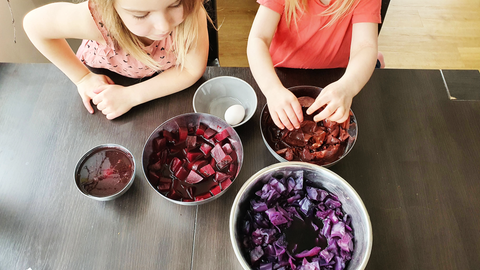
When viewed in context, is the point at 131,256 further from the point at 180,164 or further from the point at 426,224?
the point at 426,224

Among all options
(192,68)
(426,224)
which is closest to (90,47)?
(192,68)

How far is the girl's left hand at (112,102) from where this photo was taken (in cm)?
77

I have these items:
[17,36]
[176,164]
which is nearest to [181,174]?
[176,164]

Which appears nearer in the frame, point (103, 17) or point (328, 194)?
point (328, 194)

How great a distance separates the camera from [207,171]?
2.20 ft

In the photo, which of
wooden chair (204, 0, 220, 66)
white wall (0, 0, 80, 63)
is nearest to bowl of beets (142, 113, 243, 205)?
wooden chair (204, 0, 220, 66)

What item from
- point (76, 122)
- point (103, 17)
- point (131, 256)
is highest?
point (103, 17)

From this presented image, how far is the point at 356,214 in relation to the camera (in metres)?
0.57

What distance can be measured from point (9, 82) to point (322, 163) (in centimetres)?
91

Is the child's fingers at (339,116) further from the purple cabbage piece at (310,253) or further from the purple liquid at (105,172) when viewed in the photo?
the purple liquid at (105,172)

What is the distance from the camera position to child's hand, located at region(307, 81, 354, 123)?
680 mm

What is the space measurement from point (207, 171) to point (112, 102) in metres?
0.34

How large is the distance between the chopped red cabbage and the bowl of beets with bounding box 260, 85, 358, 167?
8 cm

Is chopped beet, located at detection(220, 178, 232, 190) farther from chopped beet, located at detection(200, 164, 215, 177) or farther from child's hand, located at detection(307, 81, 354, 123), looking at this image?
child's hand, located at detection(307, 81, 354, 123)
